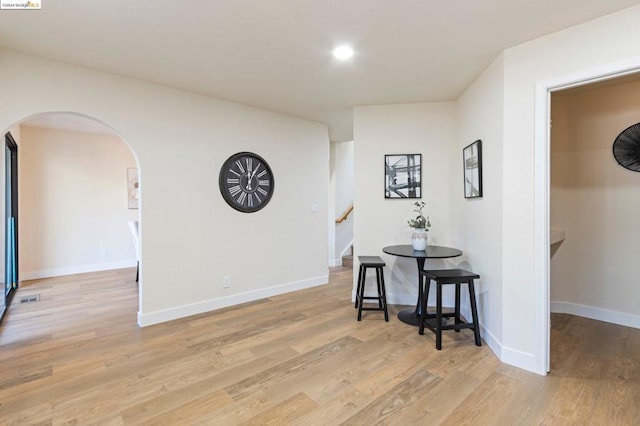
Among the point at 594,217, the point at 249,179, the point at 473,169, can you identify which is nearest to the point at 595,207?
the point at 594,217

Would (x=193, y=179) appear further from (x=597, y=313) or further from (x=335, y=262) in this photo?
(x=597, y=313)

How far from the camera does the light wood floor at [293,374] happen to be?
1747mm

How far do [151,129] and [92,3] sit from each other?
1354mm

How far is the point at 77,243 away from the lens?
17.3 ft

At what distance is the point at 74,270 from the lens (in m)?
5.23

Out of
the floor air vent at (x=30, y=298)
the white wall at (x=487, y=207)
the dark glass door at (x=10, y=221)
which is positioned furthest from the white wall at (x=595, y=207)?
the dark glass door at (x=10, y=221)

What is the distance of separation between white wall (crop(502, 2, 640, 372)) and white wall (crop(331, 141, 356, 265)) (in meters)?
3.91

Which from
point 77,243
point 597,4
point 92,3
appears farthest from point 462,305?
point 77,243

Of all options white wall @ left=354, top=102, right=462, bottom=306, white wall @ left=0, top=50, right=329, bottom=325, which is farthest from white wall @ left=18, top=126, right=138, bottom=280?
white wall @ left=354, top=102, right=462, bottom=306

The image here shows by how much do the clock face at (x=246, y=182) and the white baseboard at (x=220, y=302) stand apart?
1063mm

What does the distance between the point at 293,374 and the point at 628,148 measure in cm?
369

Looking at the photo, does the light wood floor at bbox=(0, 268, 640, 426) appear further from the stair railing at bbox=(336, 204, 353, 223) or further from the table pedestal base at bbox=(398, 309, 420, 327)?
the stair railing at bbox=(336, 204, 353, 223)

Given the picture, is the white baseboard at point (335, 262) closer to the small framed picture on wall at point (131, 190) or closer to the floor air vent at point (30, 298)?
the small framed picture on wall at point (131, 190)

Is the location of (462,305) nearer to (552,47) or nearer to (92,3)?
(552,47)
